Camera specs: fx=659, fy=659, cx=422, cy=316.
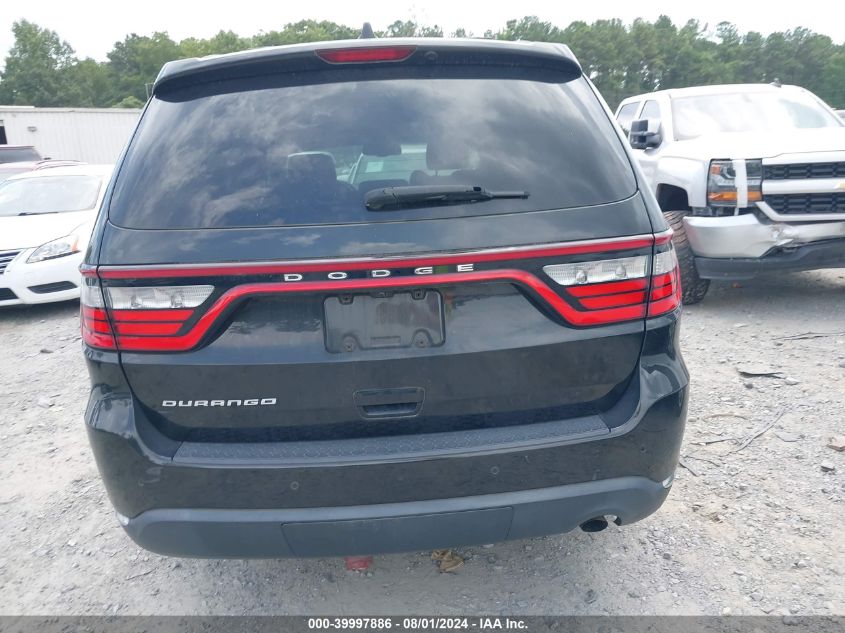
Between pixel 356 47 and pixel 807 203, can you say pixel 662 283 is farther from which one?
pixel 807 203

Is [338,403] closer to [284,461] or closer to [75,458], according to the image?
[284,461]

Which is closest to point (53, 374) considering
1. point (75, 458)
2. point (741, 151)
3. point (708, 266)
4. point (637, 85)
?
point (75, 458)

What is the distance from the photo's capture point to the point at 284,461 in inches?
73.5

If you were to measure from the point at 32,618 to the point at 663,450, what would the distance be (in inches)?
92.9

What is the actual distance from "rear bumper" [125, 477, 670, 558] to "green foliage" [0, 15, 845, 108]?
2600 inches

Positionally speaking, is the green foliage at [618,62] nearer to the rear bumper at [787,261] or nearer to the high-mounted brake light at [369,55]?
the rear bumper at [787,261]

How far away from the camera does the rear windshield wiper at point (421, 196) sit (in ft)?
6.10

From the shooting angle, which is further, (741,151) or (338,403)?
(741,151)

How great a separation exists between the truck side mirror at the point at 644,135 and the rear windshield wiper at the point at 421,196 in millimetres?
5342

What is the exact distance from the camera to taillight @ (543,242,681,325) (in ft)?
6.20

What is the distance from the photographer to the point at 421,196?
1.86 meters

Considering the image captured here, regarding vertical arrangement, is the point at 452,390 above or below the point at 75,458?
above

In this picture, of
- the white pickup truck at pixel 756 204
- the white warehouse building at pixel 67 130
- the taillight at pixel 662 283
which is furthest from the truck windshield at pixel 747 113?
the white warehouse building at pixel 67 130

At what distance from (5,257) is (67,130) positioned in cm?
2148
